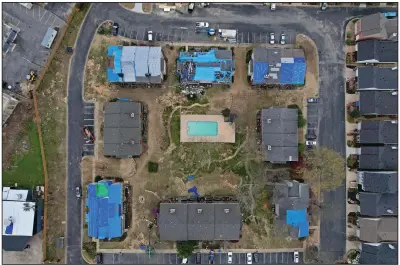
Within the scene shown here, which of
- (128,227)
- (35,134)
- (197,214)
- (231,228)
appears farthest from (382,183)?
(35,134)

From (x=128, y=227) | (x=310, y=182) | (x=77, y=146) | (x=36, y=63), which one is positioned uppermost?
(x=36, y=63)

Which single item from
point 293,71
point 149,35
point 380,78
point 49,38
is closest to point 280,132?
point 293,71

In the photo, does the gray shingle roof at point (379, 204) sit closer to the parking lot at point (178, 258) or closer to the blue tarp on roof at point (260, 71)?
the parking lot at point (178, 258)

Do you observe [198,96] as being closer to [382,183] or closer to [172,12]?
[172,12]

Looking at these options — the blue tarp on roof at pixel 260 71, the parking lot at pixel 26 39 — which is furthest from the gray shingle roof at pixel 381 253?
the parking lot at pixel 26 39

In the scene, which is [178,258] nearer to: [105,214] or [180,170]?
[105,214]
